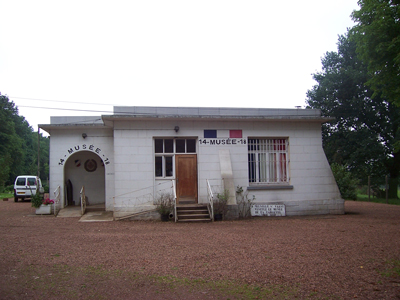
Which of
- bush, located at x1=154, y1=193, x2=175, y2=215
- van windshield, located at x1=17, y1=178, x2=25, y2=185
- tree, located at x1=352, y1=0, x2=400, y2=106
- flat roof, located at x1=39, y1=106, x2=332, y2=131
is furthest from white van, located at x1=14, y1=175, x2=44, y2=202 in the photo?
tree, located at x1=352, y1=0, x2=400, y2=106

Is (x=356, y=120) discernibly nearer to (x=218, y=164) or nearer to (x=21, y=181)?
(x=218, y=164)

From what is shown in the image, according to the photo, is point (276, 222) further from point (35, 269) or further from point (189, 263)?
point (35, 269)

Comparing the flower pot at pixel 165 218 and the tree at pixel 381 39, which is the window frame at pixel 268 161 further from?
the tree at pixel 381 39

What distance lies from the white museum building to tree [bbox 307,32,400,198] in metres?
12.8

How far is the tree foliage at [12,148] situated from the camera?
42.7 metres

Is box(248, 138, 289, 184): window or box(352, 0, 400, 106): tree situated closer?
box(352, 0, 400, 106): tree

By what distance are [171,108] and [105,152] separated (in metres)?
3.63

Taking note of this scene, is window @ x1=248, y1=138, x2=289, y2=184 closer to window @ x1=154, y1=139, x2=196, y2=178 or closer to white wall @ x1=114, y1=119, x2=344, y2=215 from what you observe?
white wall @ x1=114, y1=119, x2=344, y2=215

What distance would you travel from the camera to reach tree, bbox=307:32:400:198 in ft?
84.5

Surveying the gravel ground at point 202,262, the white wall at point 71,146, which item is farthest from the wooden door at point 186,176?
the white wall at point 71,146

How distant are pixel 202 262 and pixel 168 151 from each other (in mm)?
7831

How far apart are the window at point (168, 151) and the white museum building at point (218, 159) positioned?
0.13 feet

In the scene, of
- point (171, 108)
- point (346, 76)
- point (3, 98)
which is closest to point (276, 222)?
point (171, 108)

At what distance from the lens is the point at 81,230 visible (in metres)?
11.1
